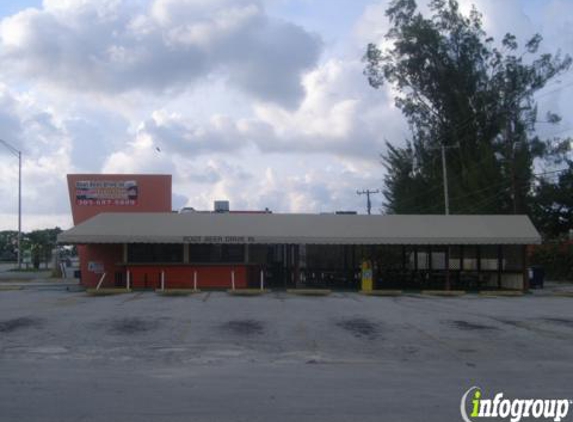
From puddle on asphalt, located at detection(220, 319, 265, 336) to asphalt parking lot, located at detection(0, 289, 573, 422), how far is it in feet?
0.15

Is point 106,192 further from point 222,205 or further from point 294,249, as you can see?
point 294,249

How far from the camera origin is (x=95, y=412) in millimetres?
9266

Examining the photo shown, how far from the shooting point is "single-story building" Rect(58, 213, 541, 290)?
35.0 meters

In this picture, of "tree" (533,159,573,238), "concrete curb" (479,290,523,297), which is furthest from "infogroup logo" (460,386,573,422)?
"tree" (533,159,573,238)

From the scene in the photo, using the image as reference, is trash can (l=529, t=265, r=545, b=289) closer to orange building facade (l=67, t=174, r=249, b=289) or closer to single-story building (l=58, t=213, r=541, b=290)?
single-story building (l=58, t=213, r=541, b=290)

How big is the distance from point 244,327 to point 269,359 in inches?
184

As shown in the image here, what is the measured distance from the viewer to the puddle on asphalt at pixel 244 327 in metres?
18.4

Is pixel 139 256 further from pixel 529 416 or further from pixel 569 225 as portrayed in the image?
pixel 569 225

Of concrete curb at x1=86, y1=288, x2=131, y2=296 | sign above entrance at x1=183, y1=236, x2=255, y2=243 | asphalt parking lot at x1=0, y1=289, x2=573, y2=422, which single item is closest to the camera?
asphalt parking lot at x1=0, y1=289, x2=573, y2=422

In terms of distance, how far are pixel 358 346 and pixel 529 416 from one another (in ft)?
23.9

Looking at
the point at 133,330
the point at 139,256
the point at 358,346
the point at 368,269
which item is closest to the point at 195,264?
the point at 139,256

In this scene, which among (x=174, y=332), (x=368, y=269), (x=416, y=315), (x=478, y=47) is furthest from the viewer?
(x=478, y=47)

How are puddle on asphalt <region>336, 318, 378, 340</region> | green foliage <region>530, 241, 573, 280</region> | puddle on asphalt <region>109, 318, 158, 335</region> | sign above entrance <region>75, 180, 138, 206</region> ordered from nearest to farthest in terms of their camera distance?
puddle on asphalt <region>336, 318, 378, 340</region>, puddle on asphalt <region>109, 318, 158, 335</region>, sign above entrance <region>75, 180, 138, 206</region>, green foliage <region>530, 241, 573, 280</region>

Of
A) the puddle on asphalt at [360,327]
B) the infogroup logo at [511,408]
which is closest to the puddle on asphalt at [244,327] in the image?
the puddle on asphalt at [360,327]
